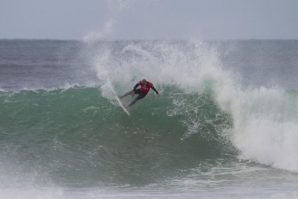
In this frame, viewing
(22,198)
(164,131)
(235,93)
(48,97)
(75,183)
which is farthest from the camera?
(48,97)

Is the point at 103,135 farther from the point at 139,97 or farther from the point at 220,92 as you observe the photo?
the point at 220,92

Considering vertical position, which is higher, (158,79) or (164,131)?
(158,79)

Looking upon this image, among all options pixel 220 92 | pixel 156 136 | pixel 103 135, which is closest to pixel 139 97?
pixel 156 136

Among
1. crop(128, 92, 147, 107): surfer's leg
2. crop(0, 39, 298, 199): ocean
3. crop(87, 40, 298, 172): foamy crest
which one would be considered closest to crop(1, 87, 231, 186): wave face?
crop(0, 39, 298, 199): ocean

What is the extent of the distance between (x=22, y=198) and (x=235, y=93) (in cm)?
810

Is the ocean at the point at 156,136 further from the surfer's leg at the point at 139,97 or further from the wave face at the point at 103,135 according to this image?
the surfer's leg at the point at 139,97

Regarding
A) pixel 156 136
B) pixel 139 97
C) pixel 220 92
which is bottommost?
pixel 156 136

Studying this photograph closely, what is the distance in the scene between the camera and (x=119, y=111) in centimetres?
1438

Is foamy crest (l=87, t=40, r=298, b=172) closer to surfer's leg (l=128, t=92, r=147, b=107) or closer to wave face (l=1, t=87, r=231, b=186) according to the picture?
wave face (l=1, t=87, r=231, b=186)

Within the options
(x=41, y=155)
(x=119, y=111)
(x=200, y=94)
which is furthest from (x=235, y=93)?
(x=41, y=155)

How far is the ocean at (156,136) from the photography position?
9.70 metres

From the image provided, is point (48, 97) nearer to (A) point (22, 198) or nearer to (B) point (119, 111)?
(B) point (119, 111)

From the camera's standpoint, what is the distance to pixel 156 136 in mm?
13047

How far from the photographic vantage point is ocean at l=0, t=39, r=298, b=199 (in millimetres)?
Result: 9695
